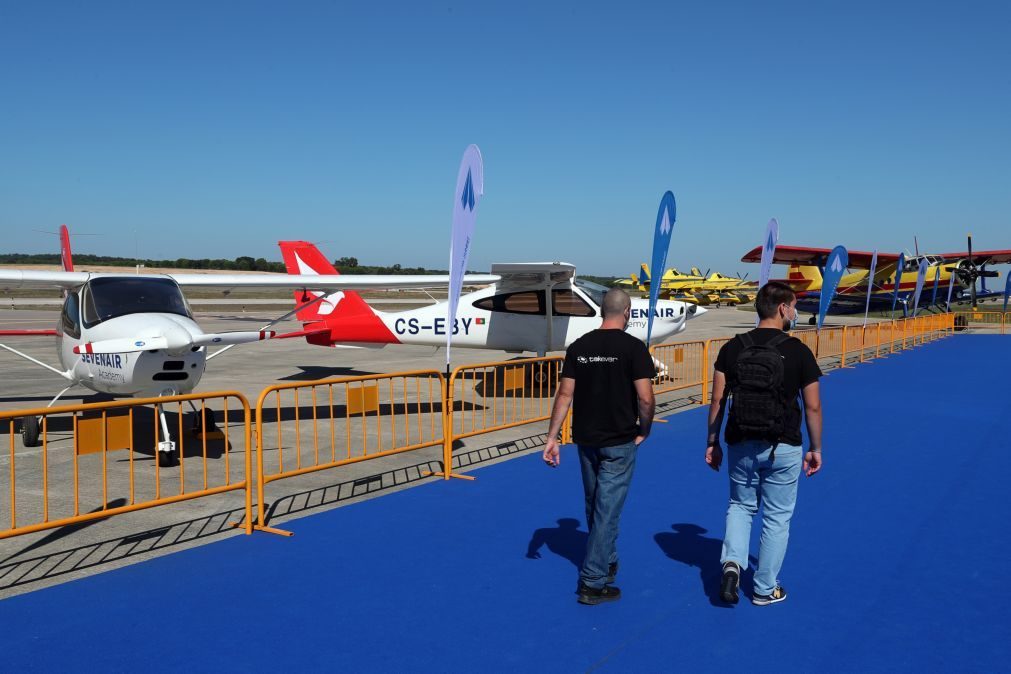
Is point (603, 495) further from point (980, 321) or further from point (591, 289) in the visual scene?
point (980, 321)

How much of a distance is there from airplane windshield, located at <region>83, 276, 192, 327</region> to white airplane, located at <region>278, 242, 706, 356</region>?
14.6ft

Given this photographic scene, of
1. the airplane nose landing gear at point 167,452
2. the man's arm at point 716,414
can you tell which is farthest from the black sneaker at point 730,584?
the airplane nose landing gear at point 167,452

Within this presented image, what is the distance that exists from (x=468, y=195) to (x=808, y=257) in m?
33.7

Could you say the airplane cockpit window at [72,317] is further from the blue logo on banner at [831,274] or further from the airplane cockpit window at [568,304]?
the blue logo on banner at [831,274]

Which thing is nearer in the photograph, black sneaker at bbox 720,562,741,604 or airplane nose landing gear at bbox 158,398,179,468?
black sneaker at bbox 720,562,741,604

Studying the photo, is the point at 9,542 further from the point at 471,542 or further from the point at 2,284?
the point at 2,284

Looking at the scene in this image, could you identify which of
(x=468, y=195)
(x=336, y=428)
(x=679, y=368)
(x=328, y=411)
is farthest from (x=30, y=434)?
(x=679, y=368)

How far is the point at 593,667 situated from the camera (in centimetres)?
333

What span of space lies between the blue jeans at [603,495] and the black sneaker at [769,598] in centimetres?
84

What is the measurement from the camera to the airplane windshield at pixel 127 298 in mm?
8109

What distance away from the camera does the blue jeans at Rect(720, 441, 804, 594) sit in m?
3.87

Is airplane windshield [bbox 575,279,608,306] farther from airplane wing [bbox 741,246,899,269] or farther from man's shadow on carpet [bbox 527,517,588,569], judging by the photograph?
airplane wing [bbox 741,246,899,269]

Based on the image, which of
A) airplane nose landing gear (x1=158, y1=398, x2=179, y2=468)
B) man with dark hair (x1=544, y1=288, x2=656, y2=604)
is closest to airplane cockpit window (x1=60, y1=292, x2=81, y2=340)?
airplane nose landing gear (x1=158, y1=398, x2=179, y2=468)

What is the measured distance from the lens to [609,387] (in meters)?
3.91
